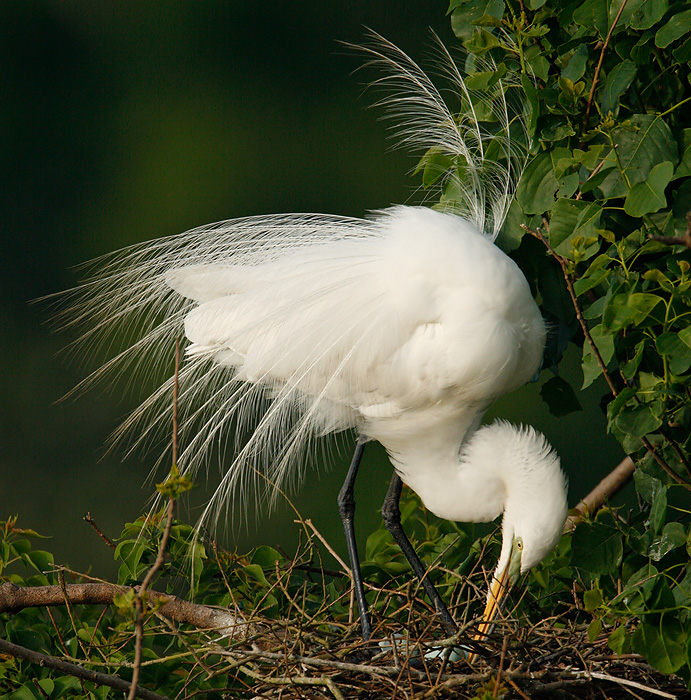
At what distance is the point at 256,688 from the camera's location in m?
1.24

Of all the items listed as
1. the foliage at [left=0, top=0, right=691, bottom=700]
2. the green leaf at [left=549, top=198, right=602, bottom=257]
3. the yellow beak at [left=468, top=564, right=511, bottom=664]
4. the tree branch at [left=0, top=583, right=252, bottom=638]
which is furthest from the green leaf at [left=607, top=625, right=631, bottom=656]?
the tree branch at [left=0, top=583, right=252, bottom=638]

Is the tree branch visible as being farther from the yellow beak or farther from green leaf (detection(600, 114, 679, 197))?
green leaf (detection(600, 114, 679, 197))

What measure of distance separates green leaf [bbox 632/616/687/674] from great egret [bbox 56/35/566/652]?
0.32 meters

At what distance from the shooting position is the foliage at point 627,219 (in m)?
1.04

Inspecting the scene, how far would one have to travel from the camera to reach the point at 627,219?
121 centimetres

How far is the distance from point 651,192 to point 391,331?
0.55 m

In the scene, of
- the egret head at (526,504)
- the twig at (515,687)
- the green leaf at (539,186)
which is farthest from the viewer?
the egret head at (526,504)

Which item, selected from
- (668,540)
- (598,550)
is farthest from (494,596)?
(668,540)

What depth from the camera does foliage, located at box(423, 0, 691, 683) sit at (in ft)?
3.42

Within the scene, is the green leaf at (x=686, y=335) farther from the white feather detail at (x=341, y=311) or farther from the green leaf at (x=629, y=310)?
the white feather detail at (x=341, y=311)

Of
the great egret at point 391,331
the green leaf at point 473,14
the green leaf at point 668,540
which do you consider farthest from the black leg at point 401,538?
the green leaf at point 473,14

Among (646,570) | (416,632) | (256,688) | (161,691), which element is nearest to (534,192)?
(646,570)

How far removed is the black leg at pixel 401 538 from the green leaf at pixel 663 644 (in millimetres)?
527

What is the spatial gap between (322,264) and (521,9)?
0.54 meters
